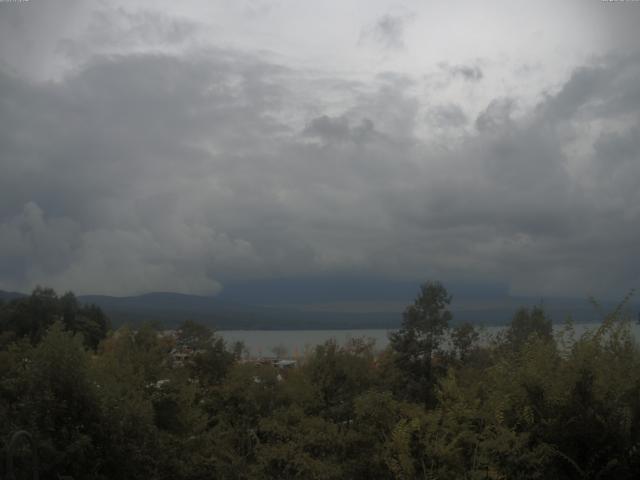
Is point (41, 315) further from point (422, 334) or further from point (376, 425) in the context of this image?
point (376, 425)

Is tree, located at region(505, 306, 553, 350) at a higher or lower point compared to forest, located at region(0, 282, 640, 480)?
higher

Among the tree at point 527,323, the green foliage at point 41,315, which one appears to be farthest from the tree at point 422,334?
the green foliage at point 41,315

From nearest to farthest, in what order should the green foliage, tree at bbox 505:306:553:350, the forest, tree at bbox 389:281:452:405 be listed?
the forest < tree at bbox 505:306:553:350 < tree at bbox 389:281:452:405 < the green foliage

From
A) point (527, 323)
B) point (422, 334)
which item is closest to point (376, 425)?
point (422, 334)

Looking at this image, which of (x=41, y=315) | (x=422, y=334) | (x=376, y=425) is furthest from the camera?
(x=41, y=315)

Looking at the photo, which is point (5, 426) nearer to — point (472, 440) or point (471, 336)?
point (472, 440)

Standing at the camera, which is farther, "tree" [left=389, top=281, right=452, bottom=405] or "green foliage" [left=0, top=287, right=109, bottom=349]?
"green foliage" [left=0, top=287, right=109, bottom=349]

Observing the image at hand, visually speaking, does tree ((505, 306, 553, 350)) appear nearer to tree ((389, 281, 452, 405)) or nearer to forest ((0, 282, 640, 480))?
tree ((389, 281, 452, 405))

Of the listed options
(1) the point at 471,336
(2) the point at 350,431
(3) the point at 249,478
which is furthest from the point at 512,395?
(1) the point at 471,336

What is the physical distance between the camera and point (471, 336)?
85.9ft

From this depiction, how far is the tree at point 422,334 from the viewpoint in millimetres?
25094

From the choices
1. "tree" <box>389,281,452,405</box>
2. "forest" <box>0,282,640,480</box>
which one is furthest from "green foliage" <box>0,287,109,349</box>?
"forest" <box>0,282,640,480</box>

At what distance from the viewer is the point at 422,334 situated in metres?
25.6

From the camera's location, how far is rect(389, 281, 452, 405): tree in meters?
25.1
